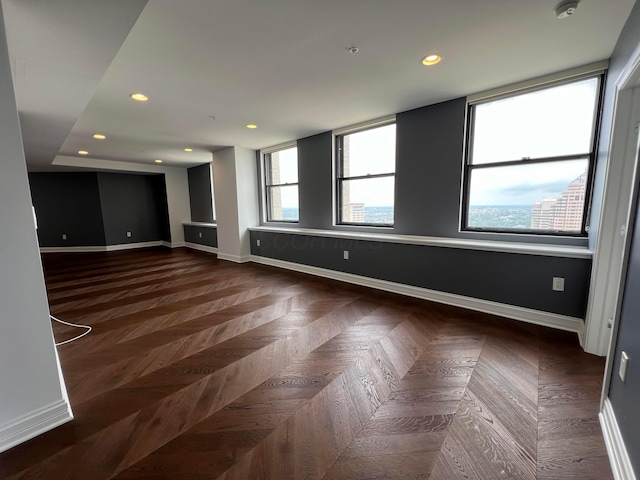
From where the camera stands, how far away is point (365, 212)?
424 centimetres

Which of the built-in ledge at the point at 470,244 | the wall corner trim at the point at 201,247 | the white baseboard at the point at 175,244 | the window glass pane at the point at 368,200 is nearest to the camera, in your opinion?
the built-in ledge at the point at 470,244

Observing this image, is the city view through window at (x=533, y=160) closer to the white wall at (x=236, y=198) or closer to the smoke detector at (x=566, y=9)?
the smoke detector at (x=566, y=9)

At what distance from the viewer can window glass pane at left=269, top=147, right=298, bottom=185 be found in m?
5.13

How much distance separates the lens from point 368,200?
4.19 meters

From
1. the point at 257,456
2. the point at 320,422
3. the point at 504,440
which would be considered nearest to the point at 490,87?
the point at 504,440

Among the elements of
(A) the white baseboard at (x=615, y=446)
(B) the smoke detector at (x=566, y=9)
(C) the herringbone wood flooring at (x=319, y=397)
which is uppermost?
(B) the smoke detector at (x=566, y=9)

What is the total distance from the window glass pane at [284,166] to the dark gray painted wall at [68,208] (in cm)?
511

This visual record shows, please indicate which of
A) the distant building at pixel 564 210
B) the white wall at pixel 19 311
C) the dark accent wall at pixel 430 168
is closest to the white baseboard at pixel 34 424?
the white wall at pixel 19 311

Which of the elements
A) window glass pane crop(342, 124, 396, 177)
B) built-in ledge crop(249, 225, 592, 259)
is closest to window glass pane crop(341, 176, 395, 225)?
window glass pane crop(342, 124, 396, 177)

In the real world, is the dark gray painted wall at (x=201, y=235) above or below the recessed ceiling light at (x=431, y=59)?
below

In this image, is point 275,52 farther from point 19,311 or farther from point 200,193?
point 200,193

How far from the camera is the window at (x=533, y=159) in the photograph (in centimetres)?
250

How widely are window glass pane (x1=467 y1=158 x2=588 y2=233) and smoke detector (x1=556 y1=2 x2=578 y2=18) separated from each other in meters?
1.38

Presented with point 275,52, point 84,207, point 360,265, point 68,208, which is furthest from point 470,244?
point 68,208
